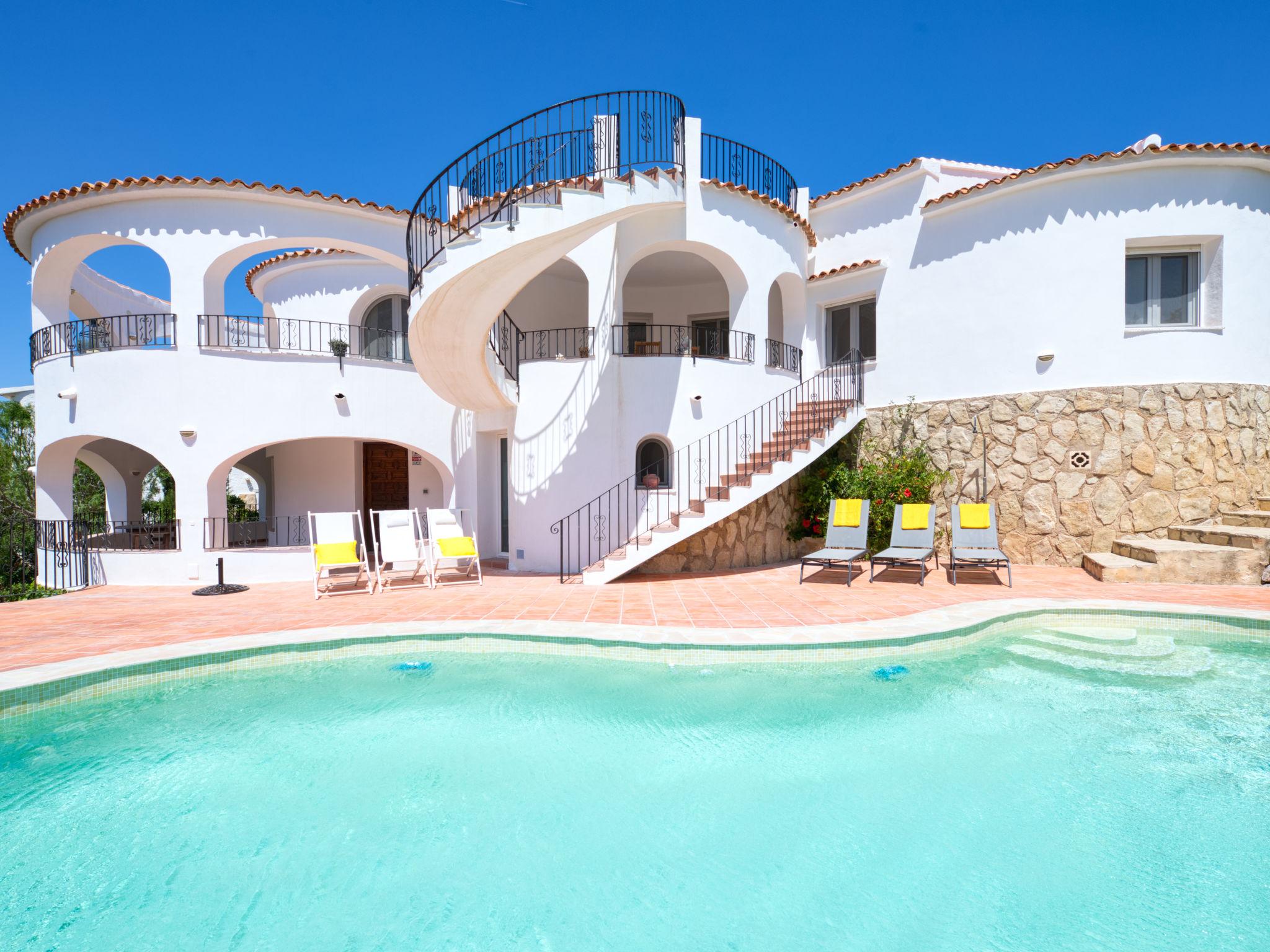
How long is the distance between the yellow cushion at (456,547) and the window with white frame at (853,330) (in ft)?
24.7

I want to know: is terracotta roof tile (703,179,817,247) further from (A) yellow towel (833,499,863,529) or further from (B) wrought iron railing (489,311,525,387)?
(A) yellow towel (833,499,863,529)

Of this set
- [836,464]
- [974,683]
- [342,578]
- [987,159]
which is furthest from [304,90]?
[974,683]

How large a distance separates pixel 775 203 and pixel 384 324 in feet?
28.4

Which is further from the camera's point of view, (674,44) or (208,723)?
(674,44)

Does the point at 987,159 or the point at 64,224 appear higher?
the point at 987,159

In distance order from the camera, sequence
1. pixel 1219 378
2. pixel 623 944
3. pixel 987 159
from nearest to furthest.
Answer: pixel 623 944 → pixel 1219 378 → pixel 987 159

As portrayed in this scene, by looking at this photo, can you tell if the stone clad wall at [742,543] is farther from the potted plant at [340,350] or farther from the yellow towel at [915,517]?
the potted plant at [340,350]

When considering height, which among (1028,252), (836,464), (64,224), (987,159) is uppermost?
(987,159)

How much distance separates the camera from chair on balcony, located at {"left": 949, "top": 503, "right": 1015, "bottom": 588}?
9.26 metres

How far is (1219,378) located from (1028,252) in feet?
11.0

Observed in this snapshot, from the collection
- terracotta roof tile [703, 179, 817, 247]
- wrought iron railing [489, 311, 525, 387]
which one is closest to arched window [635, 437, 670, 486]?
wrought iron railing [489, 311, 525, 387]

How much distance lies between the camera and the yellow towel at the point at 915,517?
9898mm

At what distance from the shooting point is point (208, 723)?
193 inches

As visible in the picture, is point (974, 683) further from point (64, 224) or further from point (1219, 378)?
point (64, 224)
